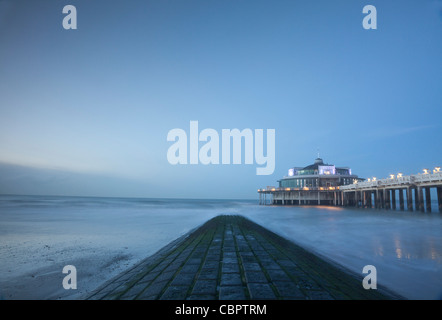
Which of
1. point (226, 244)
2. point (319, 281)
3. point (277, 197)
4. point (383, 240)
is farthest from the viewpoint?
point (277, 197)

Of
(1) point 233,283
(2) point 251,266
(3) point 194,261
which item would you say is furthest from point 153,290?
(2) point 251,266

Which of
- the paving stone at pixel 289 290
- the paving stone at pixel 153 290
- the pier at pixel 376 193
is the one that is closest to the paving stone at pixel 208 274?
the paving stone at pixel 153 290

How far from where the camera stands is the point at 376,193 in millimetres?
48469

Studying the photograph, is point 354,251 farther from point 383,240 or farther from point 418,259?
point 383,240

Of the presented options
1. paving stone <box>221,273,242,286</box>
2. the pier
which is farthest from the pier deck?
the pier

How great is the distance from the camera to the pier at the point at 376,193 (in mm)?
36000

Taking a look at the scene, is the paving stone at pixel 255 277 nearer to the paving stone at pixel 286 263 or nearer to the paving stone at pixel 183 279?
the paving stone at pixel 286 263

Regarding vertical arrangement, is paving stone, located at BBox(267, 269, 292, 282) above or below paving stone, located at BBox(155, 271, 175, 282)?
above

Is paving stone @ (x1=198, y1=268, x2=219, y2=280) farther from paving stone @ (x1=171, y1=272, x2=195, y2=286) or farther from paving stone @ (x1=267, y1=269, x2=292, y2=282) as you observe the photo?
paving stone @ (x1=267, y1=269, x2=292, y2=282)

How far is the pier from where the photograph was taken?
36000mm

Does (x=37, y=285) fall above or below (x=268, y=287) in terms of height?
below

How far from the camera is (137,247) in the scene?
14.3 metres
